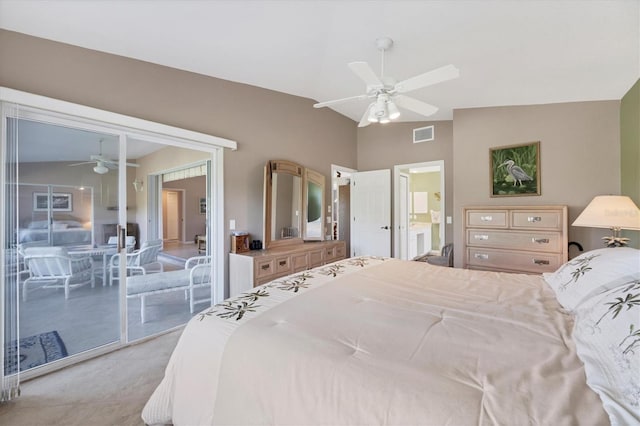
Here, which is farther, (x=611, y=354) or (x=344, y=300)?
(x=344, y=300)

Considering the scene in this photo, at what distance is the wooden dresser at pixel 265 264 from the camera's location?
3133 mm

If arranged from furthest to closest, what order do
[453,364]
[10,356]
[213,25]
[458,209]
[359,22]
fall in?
[458,209], [359,22], [213,25], [10,356], [453,364]

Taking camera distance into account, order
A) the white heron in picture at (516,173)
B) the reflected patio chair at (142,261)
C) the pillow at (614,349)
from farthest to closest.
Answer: the white heron in picture at (516,173) → the reflected patio chair at (142,261) → the pillow at (614,349)

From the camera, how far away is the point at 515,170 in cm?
348

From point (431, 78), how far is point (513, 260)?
7.91ft

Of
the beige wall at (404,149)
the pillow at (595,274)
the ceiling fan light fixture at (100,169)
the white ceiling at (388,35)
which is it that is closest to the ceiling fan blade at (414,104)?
the white ceiling at (388,35)

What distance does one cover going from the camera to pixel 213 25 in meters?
2.34

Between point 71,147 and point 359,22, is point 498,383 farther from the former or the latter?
point 71,147

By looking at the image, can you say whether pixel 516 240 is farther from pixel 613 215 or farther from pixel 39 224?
pixel 39 224

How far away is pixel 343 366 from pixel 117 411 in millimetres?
1743

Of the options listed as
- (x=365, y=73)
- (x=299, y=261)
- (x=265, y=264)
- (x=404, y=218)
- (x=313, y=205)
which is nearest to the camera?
(x=365, y=73)

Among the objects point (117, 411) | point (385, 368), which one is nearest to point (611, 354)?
point (385, 368)

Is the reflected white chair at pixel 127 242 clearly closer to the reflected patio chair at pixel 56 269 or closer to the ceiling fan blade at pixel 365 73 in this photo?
the reflected patio chair at pixel 56 269

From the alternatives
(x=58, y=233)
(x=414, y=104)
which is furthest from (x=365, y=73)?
(x=58, y=233)
